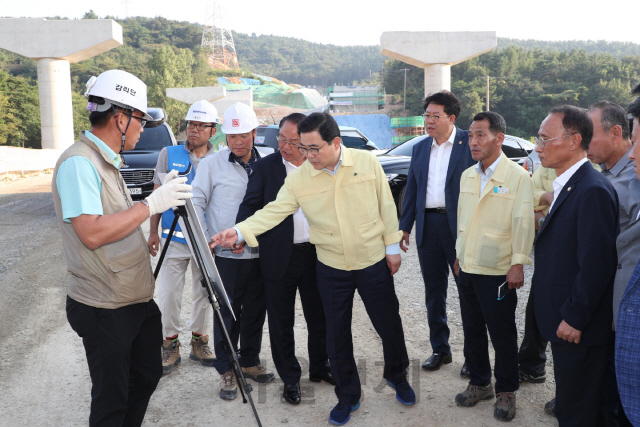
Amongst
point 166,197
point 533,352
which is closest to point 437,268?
point 533,352

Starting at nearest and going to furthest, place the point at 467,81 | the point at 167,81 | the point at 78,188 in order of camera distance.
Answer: the point at 78,188 → the point at 167,81 → the point at 467,81

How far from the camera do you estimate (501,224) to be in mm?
3564

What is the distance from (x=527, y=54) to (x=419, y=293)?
336 ft

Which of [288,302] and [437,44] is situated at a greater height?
[437,44]

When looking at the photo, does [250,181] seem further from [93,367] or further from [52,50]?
[52,50]

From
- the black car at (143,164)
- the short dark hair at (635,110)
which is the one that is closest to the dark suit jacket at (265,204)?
the short dark hair at (635,110)

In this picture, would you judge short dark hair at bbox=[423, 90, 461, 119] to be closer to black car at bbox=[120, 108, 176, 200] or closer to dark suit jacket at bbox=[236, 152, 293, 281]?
dark suit jacket at bbox=[236, 152, 293, 281]

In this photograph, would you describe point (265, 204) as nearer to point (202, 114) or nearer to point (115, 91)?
point (202, 114)

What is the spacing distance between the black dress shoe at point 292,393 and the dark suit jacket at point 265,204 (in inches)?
31.7

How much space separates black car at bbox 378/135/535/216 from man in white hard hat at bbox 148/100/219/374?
4.63 meters

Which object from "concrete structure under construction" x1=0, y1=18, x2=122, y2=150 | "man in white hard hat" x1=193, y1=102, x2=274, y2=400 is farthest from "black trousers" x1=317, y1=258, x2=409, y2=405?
"concrete structure under construction" x1=0, y1=18, x2=122, y2=150

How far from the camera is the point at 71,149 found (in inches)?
96.9

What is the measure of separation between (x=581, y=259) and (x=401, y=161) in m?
6.99

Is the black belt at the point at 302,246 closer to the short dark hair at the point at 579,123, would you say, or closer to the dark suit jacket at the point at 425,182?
the dark suit jacket at the point at 425,182
